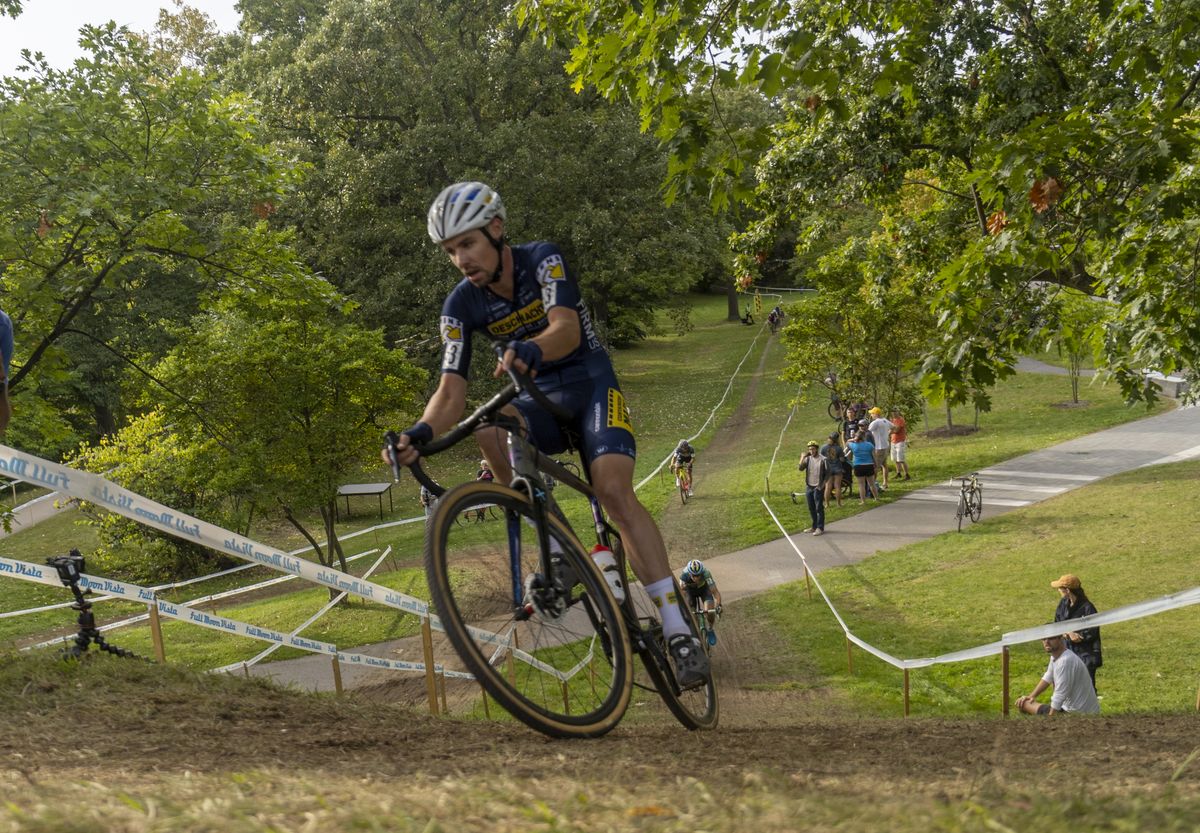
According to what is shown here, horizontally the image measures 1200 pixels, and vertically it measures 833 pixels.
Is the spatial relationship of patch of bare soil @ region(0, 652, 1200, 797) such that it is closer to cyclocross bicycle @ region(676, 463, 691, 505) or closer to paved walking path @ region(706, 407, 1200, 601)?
paved walking path @ region(706, 407, 1200, 601)

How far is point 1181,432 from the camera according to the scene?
30844 millimetres

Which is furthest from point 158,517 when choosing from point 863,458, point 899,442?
point 899,442

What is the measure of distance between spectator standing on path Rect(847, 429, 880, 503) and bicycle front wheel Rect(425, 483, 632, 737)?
21.6 metres

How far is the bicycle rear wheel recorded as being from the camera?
489 cm

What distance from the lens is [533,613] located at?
14.6 ft

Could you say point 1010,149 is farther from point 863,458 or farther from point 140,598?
point 863,458

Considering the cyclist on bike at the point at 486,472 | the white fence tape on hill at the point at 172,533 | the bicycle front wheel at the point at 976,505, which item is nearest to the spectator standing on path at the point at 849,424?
the bicycle front wheel at the point at 976,505

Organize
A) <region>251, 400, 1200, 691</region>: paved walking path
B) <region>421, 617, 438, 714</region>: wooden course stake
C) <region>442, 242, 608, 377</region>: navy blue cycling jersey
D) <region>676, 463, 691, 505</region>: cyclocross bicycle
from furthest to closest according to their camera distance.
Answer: <region>676, 463, 691, 505</region>: cyclocross bicycle → <region>251, 400, 1200, 691</region>: paved walking path → <region>421, 617, 438, 714</region>: wooden course stake → <region>442, 242, 608, 377</region>: navy blue cycling jersey

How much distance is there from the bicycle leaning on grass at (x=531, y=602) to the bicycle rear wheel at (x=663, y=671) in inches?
0.4

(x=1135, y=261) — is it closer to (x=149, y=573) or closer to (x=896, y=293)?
(x=896, y=293)

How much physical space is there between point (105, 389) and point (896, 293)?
2826 centimetres

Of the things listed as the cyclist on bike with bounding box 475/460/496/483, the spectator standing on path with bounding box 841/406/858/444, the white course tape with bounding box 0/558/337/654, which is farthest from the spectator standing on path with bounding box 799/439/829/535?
the white course tape with bounding box 0/558/337/654

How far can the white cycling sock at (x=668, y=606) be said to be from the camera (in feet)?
16.4

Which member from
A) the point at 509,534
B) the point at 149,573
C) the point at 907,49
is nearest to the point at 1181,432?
the point at 907,49
